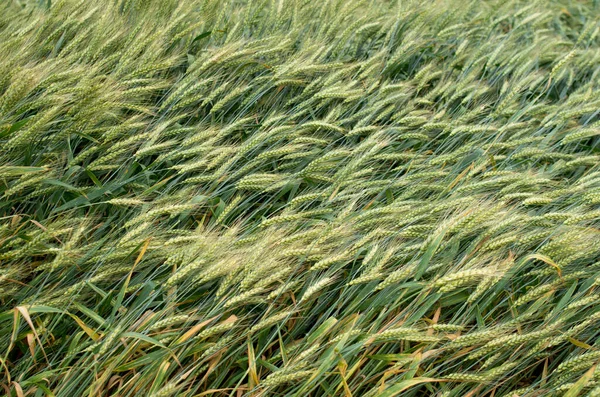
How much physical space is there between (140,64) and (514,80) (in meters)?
2.08

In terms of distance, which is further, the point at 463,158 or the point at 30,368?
the point at 463,158

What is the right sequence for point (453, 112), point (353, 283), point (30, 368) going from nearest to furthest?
point (30, 368) < point (353, 283) < point (453, 112)

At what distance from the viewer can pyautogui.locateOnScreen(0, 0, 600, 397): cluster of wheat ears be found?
1.95m

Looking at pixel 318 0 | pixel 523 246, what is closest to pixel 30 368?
pixel 523 246

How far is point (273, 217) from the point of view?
7.22ft

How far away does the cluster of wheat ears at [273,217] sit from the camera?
195cm

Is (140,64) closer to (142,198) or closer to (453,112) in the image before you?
(142,198)

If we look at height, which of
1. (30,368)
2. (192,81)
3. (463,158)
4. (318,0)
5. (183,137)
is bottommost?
(30,368)

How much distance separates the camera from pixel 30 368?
6.21 ft

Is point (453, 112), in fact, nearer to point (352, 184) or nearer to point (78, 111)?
point (352, 184)

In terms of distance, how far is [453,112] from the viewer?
329cm

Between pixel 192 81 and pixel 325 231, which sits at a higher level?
pixel 192 81

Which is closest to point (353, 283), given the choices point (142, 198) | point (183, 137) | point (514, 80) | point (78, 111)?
point (142, 198)

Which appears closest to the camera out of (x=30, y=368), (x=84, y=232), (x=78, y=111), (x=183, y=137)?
(x=30, y=368)
